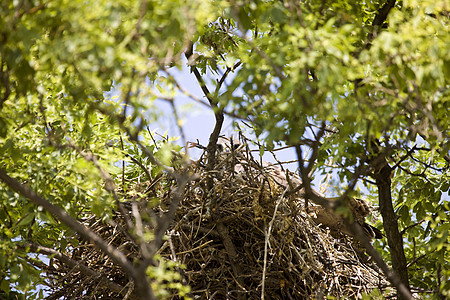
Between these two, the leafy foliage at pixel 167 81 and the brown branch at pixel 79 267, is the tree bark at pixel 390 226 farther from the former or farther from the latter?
the brown branch at pixel 79 267

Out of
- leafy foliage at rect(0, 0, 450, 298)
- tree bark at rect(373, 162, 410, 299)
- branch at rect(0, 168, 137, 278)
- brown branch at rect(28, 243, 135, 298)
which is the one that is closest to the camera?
leafy foliage at rect(0, 0, 450, 298)

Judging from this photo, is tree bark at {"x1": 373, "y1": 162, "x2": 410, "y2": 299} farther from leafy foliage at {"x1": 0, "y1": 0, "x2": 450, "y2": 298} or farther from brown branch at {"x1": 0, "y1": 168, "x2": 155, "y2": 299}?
brown branch at {"x1": 0, "y1": 168, "x2": 155, "y2": 299}

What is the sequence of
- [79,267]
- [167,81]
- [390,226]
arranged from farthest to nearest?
[390,226]
[79,267]
[167,81]

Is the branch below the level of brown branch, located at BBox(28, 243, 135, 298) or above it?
below

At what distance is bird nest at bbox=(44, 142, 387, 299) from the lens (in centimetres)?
275

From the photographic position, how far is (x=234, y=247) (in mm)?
2834

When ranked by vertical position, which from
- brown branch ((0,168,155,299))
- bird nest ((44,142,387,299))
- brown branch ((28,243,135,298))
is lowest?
brown branch ((0,168,155,299))

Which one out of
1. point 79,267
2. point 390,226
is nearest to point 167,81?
point 79,267

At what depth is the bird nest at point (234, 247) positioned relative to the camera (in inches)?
108

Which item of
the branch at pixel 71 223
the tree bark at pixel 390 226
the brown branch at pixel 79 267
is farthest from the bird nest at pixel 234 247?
the branch at pixel 71 223

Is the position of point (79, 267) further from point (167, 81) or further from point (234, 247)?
point (167, 81)

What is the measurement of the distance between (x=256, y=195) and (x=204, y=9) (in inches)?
51.0

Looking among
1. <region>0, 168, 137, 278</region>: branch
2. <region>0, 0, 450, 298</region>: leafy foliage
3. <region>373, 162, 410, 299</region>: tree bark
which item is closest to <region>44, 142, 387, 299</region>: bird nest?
<region>373, 162, 410, 299</region>: tree bark

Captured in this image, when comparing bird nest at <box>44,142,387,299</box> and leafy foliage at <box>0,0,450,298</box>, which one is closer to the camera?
leafy foliage at <box>0,0,450,298</box>
